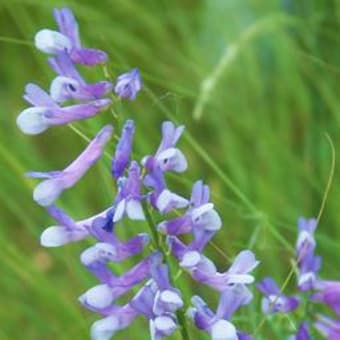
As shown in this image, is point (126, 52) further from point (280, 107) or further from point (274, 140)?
point (274, 140)

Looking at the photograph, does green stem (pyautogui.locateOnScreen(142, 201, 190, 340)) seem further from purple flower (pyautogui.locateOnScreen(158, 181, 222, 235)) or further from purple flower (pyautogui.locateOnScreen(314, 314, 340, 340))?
purple flower (pyautogui.locateOnScreen(314, 314, 340, 340))

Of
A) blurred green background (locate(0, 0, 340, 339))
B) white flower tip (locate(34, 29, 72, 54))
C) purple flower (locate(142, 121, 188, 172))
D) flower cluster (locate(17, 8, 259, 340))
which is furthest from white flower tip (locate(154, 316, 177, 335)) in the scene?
blurred green background (locate(0, 0, 340, 339))

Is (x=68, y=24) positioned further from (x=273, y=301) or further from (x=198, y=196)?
(x=273, y=301)

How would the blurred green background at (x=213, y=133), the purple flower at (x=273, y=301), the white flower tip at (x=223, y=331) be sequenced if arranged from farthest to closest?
1. the blurred green background at (x=213, y=133)
2. the purple flower at (x=273, y=301)
3. the white flower tip at (x=223, y=331)

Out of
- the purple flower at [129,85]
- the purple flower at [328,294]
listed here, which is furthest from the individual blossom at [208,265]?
the purple flower at [328,294]

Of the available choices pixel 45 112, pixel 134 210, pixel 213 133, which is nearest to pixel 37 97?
pixel 45 112

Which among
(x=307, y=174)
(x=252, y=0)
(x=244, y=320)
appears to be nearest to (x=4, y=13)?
(x=252, y=0)

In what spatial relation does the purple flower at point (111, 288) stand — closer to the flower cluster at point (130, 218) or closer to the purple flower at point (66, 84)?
the flower cluster at point (130, 218)
